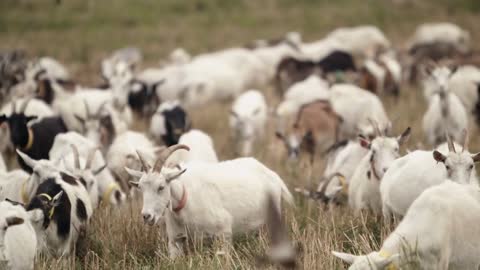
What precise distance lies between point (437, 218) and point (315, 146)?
304 inches

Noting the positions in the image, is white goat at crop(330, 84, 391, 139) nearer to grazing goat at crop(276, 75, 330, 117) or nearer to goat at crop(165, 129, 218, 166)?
grazing goat at crop(276, 75, 330, 117)

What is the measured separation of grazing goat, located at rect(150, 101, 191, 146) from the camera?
12750mm

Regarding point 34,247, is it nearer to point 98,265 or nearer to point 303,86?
point 98,265

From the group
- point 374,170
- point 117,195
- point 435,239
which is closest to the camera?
point 435,239

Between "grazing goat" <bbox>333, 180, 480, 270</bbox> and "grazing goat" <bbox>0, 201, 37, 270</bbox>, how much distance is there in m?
2.71

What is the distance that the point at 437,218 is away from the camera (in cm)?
567

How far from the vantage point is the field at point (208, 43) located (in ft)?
23.8

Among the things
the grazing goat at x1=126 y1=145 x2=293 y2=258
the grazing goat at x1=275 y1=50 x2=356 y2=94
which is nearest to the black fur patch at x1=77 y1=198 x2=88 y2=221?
the grazing goat at x1=126 y1=145 x2=293 y2=258

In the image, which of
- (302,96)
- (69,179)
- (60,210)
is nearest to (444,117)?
(302,96)

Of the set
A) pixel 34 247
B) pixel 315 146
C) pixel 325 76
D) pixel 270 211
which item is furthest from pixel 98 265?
pixel 325 76

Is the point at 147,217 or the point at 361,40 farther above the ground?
the point at 147,217

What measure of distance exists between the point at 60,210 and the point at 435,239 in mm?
3813

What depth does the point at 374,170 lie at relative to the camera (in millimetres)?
8570

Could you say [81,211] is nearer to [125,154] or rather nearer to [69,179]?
[69,179]
